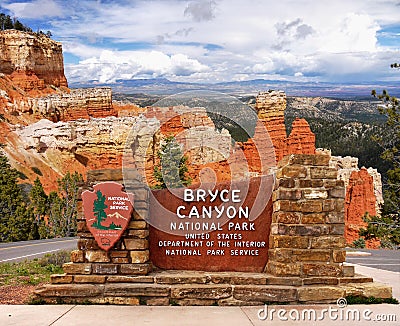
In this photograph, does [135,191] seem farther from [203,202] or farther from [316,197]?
[316,197]

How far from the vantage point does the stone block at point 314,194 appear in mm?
7480

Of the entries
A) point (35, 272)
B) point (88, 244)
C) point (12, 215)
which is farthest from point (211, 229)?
point (12, 215)

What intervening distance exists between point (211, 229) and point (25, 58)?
224ft

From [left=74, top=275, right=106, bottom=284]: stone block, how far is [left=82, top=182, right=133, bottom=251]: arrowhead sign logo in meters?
0.42

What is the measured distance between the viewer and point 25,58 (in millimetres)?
69875

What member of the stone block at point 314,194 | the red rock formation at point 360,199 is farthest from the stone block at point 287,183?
the red rock formation at point 360,199

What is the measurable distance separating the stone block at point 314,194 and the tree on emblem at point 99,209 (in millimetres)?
2944

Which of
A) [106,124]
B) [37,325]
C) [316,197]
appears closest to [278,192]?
[316,197]

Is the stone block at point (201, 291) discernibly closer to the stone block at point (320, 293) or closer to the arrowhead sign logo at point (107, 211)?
the stone block at point (320, 293)

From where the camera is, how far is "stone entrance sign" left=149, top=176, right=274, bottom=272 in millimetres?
7898

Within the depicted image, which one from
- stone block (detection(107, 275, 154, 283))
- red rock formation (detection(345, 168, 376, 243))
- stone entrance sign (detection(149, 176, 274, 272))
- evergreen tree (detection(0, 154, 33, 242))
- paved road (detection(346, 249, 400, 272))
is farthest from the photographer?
red rock formation (detection(345, 168, 376, 243))

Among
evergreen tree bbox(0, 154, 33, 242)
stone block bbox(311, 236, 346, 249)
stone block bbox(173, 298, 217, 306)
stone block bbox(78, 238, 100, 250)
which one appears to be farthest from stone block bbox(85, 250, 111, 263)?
evergreen tree bbox(0, 154, 33, 242)

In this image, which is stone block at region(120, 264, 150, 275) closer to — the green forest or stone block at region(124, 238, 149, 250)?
stone block at region(124, 238, 149, 250)

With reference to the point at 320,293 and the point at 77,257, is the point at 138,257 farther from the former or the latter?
the point at 320,293
